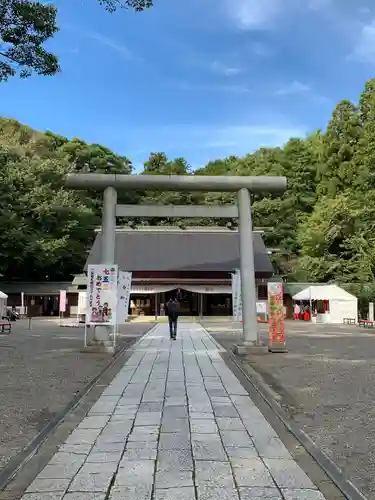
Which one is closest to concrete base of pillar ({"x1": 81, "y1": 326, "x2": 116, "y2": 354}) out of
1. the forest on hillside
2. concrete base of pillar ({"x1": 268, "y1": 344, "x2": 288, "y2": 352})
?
concrete base of pillar ({"x1": 268, "y1": 344, "x2": 288, "y2": 352})

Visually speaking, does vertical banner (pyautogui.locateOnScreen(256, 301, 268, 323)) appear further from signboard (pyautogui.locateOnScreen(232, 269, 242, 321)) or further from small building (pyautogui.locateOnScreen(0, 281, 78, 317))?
small building (pyautogui.locateOnScreen(0, 281, 78, 317))

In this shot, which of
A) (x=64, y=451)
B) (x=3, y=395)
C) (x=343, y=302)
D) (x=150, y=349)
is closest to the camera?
(x=64, y=451)

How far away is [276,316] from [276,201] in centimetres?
2743

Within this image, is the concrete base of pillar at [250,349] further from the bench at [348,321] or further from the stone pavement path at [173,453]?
the bench at [348,321]

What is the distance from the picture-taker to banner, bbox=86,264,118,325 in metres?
11.1

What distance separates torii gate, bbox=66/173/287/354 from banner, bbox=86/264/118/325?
46 centimetres

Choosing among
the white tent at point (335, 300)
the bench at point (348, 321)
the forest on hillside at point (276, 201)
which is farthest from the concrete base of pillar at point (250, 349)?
the forest on hillside at point (276, 201)

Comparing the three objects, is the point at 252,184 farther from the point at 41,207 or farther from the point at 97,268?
the point at 41,207

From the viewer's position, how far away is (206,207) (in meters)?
11.9

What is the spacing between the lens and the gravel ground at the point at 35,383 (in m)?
4.71

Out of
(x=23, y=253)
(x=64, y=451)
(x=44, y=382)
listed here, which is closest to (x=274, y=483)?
(x=64, y=451)

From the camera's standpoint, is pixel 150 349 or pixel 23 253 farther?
pixel 23 253

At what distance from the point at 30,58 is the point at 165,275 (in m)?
24.3

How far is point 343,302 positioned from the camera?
26812 mm
